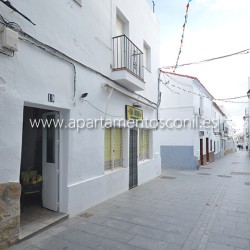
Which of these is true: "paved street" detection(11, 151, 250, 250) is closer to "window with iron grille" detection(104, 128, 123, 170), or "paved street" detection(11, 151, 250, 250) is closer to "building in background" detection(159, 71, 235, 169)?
"window with iron grille" detection(104, 128, 123, 170)

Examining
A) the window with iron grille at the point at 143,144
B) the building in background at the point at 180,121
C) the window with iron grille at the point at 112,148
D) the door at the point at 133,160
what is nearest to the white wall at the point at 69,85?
the window with iron grille at the point at 112,148

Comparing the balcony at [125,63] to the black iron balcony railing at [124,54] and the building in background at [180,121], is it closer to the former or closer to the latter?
the black iron balcony railing at [124,54]

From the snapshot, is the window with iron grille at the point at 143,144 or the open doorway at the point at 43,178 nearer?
the open doorway at the point at 43,178

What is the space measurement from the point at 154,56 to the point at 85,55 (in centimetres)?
573

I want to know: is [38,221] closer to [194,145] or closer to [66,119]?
[66,119]

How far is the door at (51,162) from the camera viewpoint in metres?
5.33

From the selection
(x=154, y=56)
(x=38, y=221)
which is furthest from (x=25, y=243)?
(x=154, y=56)

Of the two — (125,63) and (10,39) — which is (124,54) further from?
(10,39)

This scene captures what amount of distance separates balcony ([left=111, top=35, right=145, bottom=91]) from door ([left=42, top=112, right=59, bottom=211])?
2.42m

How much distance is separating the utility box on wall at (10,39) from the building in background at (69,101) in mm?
14

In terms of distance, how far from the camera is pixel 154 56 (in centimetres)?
1082

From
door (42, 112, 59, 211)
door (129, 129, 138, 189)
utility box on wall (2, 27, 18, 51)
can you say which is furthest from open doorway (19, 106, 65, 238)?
door (129, 129, 138, 189)

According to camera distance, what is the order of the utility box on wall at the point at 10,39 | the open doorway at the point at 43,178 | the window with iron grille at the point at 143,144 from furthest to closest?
1. the window with iron grille at the point at 143,144
2. the open doorway at the point at 43,178
3. the utility box on wall at the point at 10,39

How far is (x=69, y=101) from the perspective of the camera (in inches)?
206
